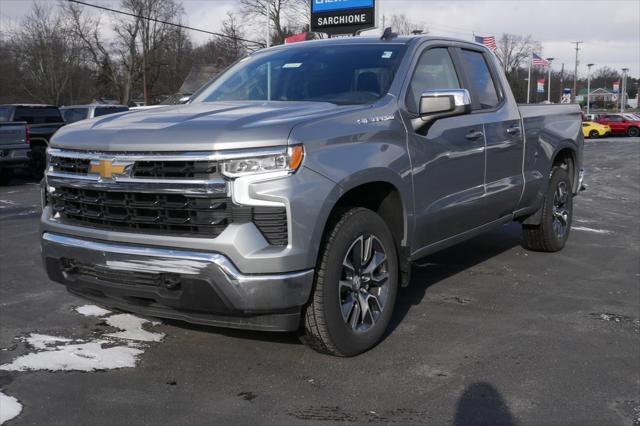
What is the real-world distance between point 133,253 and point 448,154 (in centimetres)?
232

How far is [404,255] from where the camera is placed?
443cm

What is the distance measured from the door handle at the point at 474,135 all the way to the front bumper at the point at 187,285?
A: 2.09 meters

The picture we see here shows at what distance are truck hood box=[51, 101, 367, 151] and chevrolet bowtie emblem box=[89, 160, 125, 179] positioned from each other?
0.08 m

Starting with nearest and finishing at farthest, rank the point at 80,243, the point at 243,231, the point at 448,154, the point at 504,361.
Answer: the point at 243,231, the point at 80,243, the point at 504,361, the point at 448,154

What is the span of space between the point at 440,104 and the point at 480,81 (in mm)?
1435

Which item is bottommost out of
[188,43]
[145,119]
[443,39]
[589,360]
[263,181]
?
[589,360]

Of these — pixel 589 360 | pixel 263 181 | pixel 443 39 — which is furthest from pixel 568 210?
pixel 263 181

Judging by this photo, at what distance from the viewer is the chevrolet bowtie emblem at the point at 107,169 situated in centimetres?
358

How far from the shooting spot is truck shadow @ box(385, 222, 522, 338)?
5.24 metres

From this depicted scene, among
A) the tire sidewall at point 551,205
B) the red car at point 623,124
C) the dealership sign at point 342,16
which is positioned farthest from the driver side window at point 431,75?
the red car at point 623,124

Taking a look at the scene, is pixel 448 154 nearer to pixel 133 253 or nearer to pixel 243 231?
pixel 243 231

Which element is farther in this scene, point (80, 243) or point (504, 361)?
point (504, 361)

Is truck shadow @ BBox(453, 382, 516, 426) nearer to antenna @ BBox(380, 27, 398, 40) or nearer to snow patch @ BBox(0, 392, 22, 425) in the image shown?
snow patch @ BBox(0, 392, 22, 425)

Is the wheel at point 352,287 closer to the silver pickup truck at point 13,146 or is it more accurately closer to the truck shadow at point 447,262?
the truck shadow at point 447,262
